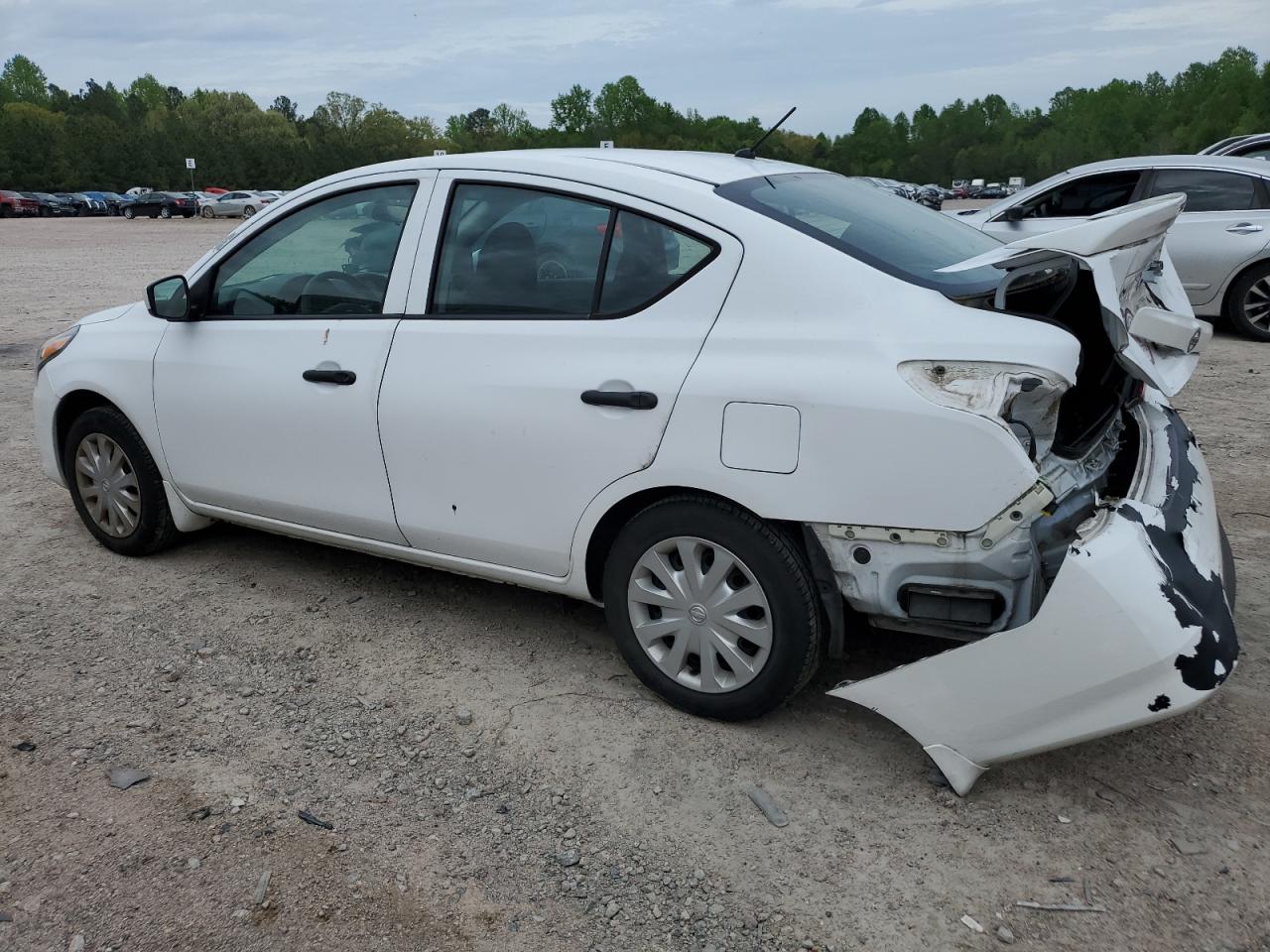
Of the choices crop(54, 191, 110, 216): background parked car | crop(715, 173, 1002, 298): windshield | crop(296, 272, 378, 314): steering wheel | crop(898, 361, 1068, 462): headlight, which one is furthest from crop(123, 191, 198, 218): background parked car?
crop(898, 361, 1068, 462): headlight

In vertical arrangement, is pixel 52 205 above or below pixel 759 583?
below

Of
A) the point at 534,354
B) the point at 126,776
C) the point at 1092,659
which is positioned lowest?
the point at 126,776

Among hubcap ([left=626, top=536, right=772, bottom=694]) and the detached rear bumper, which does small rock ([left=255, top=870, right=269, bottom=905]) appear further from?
the detached rear bumper

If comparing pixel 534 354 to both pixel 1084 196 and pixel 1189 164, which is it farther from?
pixel 1189 164

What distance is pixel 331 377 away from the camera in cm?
390

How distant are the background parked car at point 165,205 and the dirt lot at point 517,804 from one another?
53505 millimetres

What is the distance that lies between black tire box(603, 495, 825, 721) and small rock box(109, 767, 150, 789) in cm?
148

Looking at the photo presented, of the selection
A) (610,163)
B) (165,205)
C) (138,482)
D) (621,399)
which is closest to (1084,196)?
(610,163)

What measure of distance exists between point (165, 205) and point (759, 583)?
55.9 m

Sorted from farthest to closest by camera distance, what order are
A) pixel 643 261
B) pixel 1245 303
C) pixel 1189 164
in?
1. pixel 1245 303
2. pixel 1189 164
3. pixel 643 261

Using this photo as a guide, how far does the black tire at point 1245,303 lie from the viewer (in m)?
9.66

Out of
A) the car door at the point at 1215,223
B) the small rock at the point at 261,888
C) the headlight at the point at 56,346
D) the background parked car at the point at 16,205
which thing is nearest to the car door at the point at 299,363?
the headlight at the point at 56,346

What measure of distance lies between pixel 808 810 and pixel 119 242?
3061cm

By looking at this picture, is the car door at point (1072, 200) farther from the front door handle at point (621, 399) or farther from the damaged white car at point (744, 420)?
the front door handle at point (621, 399)
